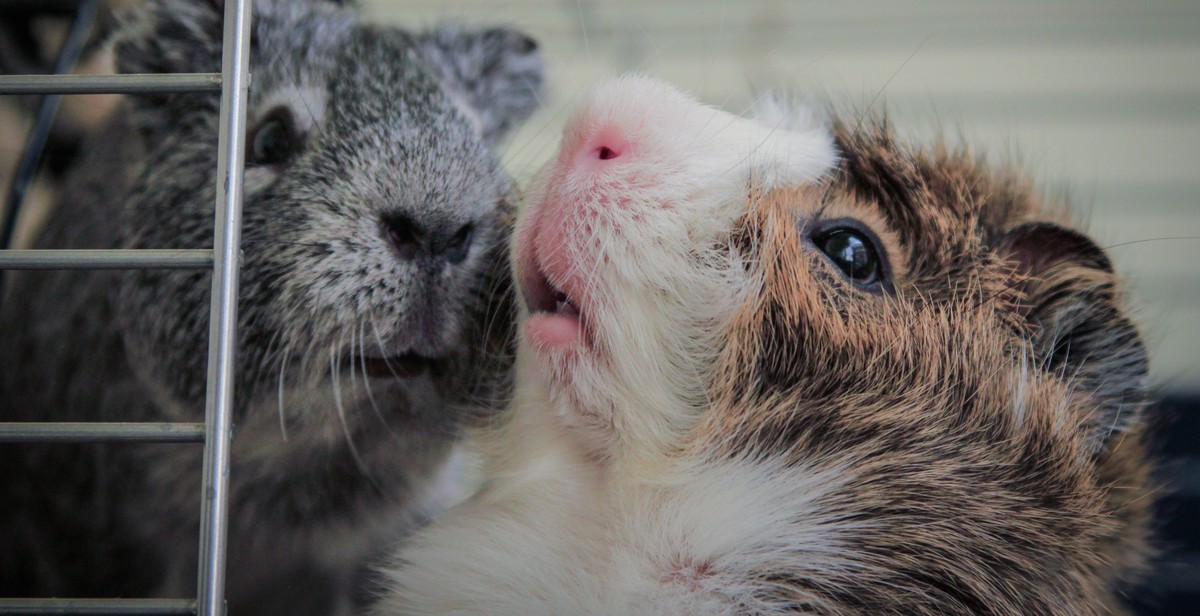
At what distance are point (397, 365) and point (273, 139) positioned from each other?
362mm

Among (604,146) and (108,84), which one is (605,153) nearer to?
(604,146)

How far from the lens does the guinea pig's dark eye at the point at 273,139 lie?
1.18 meters

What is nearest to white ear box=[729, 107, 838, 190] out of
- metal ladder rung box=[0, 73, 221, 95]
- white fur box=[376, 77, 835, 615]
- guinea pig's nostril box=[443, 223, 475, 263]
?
white fur box=[376, 77, 835, 615]

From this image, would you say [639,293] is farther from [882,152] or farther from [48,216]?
[48,216]

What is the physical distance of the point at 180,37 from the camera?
126 cm

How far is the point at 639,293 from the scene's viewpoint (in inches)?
35.8

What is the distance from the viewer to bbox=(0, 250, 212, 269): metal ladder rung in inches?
33.6

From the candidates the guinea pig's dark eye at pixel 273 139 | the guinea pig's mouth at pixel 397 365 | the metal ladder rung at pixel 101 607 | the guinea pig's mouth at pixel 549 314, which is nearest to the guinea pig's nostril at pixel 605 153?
the guinea pig's mouth at pixel 549 314

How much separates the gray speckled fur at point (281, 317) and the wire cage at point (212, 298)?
19 cm

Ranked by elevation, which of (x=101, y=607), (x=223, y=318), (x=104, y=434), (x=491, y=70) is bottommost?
(x=101, y=607)

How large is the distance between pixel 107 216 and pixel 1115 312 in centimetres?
143

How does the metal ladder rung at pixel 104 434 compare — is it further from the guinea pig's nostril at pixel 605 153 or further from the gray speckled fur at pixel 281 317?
the guinea pig's nostril at pixel 605 153

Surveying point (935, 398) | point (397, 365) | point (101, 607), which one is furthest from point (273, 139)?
point (935, 398)

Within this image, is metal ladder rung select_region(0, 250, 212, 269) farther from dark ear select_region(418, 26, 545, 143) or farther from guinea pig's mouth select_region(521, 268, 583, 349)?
dark ear select_region(418, 26, 545, 143)
